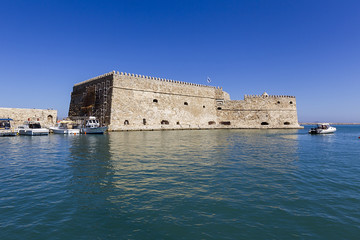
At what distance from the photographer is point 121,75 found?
2941 cm

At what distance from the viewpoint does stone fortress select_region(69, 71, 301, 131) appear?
29375mm

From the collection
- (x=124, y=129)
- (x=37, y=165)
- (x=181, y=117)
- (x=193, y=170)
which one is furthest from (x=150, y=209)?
(x=181, y=117)

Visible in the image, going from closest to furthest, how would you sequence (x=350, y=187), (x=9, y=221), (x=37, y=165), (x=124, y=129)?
1. (x=9, y=221)
2. (x=350, y=187)
3. (x=37, y=165)
4. (x=124, y=129)

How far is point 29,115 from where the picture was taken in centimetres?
3080

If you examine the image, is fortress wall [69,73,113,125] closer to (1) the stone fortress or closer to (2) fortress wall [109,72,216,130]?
(1) the stone fortress

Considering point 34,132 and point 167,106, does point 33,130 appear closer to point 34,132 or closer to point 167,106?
point 34,132

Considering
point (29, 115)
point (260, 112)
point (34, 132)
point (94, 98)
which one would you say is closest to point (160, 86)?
point (94, 98)

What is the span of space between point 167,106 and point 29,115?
2032 cm

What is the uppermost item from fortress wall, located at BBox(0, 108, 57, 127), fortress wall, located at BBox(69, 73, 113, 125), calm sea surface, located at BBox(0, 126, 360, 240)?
fortress wall, located at BBox(69, 73, 113, 125)

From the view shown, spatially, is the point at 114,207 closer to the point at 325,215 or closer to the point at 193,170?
the point at 193,170

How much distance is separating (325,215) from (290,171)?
341 centimetres

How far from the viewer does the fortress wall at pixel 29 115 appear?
2910 cm

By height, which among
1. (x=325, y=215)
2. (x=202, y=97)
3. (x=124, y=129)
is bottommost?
(x=325, y=215)

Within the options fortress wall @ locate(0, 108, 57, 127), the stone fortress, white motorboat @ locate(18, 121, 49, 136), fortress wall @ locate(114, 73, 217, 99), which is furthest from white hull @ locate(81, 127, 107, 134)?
fortress wall @ locate(0, 108, 57, 127)
